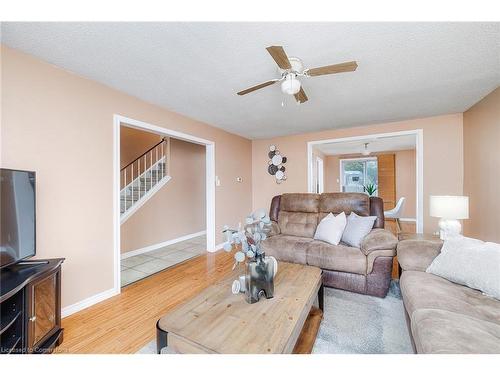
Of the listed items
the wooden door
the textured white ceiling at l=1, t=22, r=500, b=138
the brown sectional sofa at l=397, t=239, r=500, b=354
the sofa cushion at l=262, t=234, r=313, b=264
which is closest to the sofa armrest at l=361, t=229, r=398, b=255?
the brown sectional sofa at l=397, t=239, r=500, b=354

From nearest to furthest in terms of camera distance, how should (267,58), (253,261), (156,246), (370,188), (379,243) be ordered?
(253,261)
(267,58)
(379,243)
(156,246)
(370,188)

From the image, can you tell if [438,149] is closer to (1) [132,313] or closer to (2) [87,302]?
(1) [132,313]

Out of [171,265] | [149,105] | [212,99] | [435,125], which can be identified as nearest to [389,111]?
[435,125]

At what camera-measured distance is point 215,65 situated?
1.94 m

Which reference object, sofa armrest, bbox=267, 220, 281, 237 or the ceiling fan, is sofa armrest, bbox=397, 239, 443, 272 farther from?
the ceiling fan

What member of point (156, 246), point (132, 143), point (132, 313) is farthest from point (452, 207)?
point (132, 143)

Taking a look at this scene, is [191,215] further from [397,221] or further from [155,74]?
[397,221]

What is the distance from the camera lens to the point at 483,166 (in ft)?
8.80

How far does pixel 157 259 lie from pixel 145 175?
2084 mm

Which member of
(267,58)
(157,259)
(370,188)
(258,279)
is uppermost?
(267,58)

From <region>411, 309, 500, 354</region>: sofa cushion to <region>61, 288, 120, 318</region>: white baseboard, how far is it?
271 cm

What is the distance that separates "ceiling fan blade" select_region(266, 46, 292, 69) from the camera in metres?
1.33

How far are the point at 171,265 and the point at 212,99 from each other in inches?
97.7

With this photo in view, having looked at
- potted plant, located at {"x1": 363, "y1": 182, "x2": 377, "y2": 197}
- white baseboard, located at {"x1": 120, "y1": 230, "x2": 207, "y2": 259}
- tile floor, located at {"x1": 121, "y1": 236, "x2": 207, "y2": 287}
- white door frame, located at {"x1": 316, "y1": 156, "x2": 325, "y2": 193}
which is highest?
white door frame, located at {"x1": 316, "y1": 156, "x2": 325, "y2": 193}
